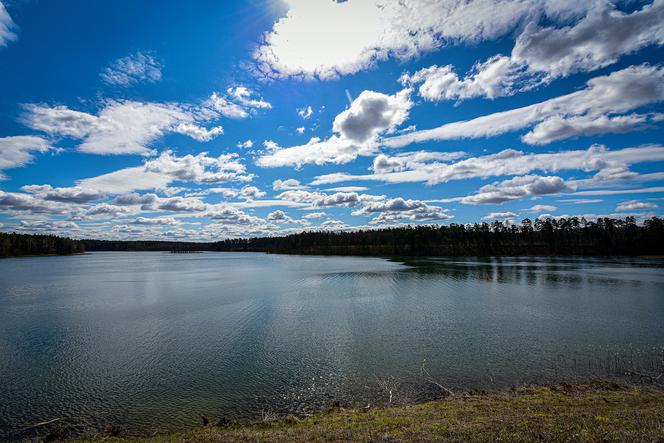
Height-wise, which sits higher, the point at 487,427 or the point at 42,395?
the point at 487,427

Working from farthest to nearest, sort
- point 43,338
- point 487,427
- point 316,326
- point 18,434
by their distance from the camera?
point 316,326, point 43,338, point 18,434, point 487,427

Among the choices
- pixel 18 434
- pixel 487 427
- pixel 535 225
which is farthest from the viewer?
pixel 535 225

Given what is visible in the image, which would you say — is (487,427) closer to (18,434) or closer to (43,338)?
(18,434)

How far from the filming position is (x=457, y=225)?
555 ft

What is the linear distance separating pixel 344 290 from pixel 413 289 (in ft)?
31.2

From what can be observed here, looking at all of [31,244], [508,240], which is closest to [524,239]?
[508,240]

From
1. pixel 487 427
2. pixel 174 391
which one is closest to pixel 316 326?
pixel 174 391

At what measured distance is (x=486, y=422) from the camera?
9.98m

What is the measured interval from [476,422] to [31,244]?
222m

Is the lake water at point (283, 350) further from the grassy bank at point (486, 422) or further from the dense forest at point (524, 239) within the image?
the dense forest at point (524, 239)

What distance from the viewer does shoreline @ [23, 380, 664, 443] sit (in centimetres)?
891

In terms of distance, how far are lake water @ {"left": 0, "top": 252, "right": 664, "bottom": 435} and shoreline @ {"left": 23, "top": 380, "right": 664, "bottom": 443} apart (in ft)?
4.14

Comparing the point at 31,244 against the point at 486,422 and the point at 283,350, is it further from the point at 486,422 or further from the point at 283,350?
the point at 486,422

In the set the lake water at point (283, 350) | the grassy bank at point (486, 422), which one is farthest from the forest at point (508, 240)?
the grassy bank at point (486, 422)
